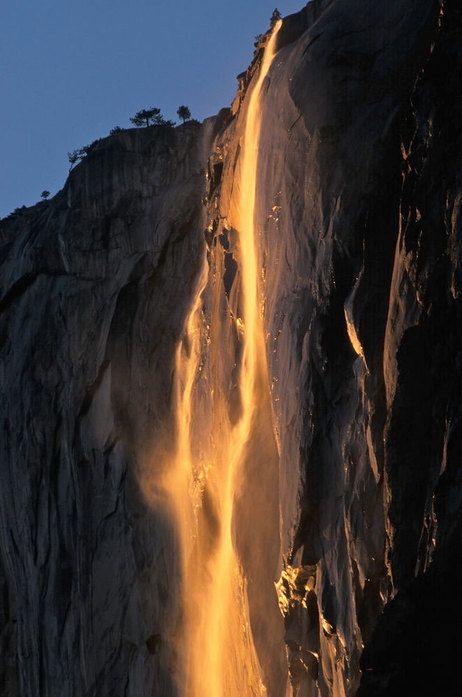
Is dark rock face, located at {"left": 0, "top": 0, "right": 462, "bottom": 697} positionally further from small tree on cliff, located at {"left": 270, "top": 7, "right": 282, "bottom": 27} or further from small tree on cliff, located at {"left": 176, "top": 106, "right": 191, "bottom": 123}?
small tree on cliff, located at {"left": 176, "top": 106, "right": 191, "bottom": 123}

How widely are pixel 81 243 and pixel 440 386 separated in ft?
51.4

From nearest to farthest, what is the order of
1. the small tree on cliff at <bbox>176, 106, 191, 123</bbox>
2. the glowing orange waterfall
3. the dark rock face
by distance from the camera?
1. the dark rock face
2. the glowing orange waterfall
3. the small tree on cliff at <bbox>176, 106, 191, 123</bbox>

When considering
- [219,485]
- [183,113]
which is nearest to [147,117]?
[183,113]

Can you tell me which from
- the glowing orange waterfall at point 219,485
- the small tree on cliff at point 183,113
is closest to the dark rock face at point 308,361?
the glowing orange waterfall at point 219,485

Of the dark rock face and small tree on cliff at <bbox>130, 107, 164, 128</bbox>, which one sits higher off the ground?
small tree on cliff at <bbox>130, 107, 164, 128</bbox>

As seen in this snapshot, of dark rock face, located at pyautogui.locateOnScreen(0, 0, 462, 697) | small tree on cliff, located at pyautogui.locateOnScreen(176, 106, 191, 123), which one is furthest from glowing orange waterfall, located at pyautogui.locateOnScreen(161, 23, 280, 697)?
small tree on cliff, located at pyautogui.locateOnScreen(176, 106, 191, 123)

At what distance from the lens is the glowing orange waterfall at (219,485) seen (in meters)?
15.7

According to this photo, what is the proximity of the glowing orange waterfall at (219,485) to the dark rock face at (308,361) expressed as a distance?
0.64m

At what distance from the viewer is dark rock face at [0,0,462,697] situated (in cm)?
971

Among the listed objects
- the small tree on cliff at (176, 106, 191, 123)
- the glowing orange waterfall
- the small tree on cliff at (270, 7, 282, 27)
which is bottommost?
the glowing orange waterfall

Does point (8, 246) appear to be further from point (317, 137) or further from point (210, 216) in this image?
point (317, 137)

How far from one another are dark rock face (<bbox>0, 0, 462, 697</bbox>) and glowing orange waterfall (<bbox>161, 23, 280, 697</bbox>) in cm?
64

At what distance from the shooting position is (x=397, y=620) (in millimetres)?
8867

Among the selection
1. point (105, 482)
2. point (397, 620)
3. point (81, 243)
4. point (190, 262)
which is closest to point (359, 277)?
point (397, 620)
